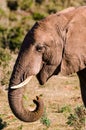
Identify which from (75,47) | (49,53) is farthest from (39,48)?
(75,47)

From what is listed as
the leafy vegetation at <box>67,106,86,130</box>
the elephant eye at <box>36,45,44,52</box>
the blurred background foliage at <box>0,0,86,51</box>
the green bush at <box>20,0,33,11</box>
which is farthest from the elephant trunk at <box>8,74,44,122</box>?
the green bush at <box>20,0,33,11</box>

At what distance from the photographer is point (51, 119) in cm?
851

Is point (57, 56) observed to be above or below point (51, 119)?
above

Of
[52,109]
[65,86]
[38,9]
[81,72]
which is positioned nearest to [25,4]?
[38,9]

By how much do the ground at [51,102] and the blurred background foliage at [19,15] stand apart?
8.22 metres

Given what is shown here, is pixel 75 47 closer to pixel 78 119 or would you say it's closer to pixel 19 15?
pixel 78 119

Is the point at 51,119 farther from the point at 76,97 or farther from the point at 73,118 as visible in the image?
the point at 76,97

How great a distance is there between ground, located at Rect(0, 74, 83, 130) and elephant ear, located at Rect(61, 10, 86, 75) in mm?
2008

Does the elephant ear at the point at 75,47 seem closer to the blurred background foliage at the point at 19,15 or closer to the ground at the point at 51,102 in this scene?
the ground at the point at 51,102

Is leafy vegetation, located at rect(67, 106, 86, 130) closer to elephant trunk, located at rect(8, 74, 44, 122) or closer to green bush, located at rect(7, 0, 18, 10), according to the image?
elephant trunk, located at rect(8, 74, 44, 122)

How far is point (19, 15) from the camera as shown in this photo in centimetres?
3528

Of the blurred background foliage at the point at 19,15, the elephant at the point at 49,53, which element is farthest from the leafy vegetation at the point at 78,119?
the blurred background foliage at the point at 19,15

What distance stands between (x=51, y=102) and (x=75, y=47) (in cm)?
386

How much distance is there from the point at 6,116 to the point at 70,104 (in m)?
1.40
